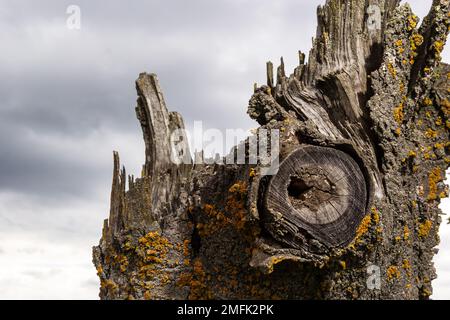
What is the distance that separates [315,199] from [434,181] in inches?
77.1

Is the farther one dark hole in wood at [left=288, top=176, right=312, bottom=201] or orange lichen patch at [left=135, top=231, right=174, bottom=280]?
orange lichen patch at [left=135, top=231, right=174, bottom=280]

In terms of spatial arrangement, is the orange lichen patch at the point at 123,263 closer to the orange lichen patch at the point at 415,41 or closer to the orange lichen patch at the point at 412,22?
the orange lichen patch at the point at 415,41

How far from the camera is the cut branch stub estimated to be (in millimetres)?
5660

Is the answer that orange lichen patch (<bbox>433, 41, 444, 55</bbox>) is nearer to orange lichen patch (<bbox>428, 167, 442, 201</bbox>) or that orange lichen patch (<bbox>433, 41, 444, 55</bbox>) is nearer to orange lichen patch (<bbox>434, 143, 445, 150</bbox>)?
orange lichen patch (<bbox>434, 143, 445, 150</bbox>)

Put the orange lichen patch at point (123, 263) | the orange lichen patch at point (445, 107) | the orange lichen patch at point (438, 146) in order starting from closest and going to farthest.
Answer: the orange lichen patch at point (123, 263) < the orange lichen patch at point (438, 146) < the orange lichen patch at point (445, 107)

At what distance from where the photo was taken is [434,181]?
7.03 metres

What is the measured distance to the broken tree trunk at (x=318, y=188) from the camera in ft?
19.0

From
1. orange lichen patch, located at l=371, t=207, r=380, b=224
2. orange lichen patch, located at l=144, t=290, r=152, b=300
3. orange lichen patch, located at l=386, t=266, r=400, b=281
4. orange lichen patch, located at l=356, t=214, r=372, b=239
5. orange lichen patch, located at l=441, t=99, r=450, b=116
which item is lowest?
orange lichen patch, located at l=144, t=290, r=152, b=300

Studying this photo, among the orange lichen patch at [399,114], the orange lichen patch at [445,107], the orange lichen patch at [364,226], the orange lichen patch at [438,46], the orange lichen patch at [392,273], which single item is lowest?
the orange lichen patch at [392,273]

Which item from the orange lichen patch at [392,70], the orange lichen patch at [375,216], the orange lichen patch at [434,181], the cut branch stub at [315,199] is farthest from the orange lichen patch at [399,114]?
the orange lichen patch at [375,216]

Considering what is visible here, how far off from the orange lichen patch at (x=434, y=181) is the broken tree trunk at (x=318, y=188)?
1 cm

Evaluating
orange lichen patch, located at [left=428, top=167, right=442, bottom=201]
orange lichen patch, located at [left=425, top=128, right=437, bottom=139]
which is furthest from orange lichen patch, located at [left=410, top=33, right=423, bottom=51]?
orange lichen patch, located at [left=428, top=167, right=442, bottom=201]

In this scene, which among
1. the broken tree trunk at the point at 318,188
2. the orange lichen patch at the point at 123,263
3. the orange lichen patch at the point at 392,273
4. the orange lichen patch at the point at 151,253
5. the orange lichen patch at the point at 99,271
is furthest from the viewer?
the orange lichen patch at the point at 99,271

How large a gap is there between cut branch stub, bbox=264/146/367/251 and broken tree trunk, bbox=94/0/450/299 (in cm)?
1
